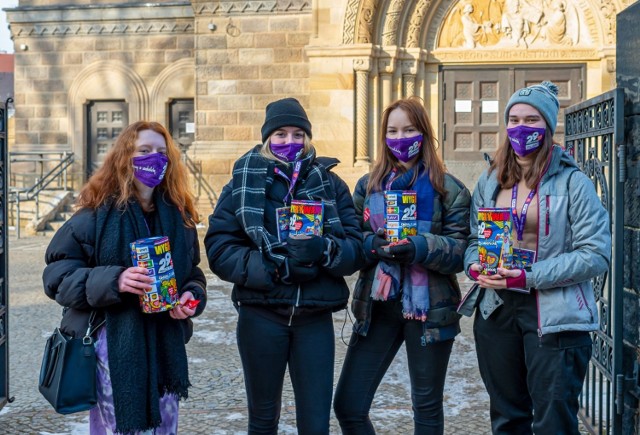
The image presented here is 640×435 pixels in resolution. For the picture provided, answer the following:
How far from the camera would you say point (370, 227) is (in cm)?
382

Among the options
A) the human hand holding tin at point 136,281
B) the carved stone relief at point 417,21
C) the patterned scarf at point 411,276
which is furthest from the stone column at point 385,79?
the human hand holding tin at point 136,281

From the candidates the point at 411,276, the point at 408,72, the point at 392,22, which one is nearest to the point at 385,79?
the point at 408,72

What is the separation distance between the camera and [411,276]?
3.71 meters

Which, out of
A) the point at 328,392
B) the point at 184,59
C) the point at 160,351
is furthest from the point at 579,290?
the point at 184,59

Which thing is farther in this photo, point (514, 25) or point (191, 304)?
point (514, 25)

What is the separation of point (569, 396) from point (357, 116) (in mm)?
10387

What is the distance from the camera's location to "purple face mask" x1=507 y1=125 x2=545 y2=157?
11.4 feet

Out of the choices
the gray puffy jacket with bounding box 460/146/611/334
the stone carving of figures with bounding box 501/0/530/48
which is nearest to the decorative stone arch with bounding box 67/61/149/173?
the stone carving of figures with bounding box 501/0/530/48

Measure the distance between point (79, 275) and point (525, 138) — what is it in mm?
1885

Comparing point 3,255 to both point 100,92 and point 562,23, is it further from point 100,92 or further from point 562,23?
point 100,92

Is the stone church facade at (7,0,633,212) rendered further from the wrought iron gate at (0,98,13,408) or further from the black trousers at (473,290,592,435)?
the black trousers at (473,290,592,435)

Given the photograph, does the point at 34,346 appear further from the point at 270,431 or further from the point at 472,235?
the point at 472,235

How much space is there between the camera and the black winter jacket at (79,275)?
3.18 m

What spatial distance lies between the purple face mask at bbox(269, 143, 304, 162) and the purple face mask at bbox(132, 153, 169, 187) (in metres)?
0.50
